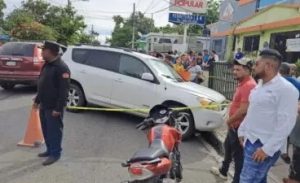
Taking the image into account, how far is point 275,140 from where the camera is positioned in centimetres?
362

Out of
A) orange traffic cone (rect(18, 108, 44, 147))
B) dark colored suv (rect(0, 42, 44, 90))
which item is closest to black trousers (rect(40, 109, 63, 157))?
orange traffic cone (rect(18, 108, 44, 147))

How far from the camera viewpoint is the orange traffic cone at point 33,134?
7023 mm

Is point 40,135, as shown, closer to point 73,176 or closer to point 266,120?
point 73,176

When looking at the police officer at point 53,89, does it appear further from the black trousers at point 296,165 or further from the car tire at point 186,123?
the black trousers at point 296,165

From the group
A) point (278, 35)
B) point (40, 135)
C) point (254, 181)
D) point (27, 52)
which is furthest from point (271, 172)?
point (278, 35)

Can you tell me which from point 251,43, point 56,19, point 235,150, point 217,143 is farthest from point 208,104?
point 56,19

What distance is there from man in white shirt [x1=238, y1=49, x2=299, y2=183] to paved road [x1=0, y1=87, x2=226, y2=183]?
220cm

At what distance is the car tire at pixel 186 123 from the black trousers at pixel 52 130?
2815 mm

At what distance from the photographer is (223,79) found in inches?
553

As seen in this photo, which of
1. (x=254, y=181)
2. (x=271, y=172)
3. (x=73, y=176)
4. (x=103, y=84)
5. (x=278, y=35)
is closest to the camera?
(x=254, y=181)

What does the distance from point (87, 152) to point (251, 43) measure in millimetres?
17863

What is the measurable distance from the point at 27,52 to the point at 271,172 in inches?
357

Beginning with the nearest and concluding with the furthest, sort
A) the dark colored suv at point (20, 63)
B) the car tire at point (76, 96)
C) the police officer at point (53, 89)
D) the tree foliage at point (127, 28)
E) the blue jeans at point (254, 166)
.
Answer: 1. the blue jeans at point (254, 166)
2. the police officer at point (53, 89)
3. the car tire at point (76, 96)
4. the dark colored suv at point (20, 63)
5. the tree foliage at point (127, 28)

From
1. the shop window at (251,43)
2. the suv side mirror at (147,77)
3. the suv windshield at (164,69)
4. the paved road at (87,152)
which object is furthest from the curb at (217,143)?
the shop window at (251,43)
